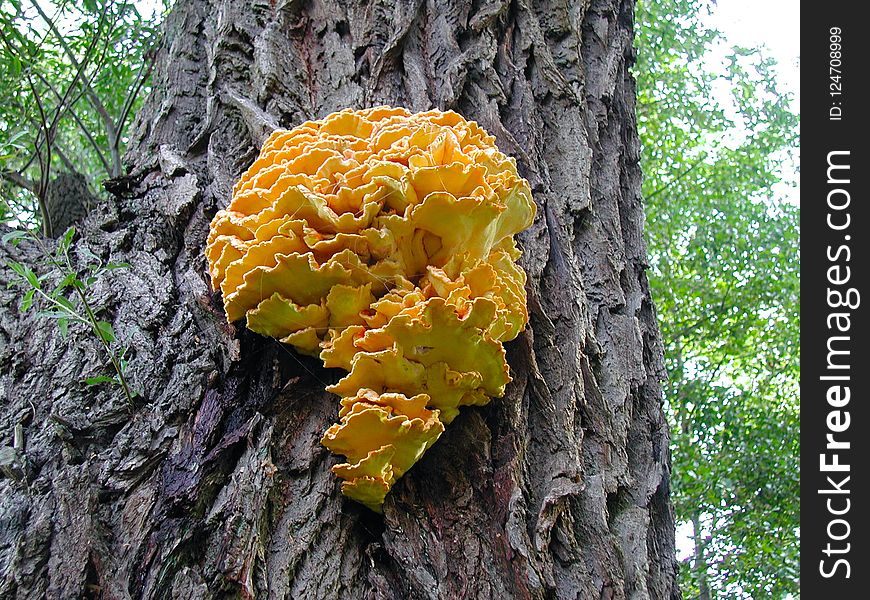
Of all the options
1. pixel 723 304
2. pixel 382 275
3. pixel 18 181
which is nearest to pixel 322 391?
pixel 382 275

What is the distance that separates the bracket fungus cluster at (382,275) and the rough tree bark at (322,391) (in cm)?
13

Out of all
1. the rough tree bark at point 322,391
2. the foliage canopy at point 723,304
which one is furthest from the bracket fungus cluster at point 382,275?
the foliage canopy at point 723,304

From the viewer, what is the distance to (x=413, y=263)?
1555 mm

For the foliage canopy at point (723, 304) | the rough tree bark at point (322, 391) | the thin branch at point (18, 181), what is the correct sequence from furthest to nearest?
the foliage canopy at point (723, 304) → the thin branch at point (18, 181) → the rough tree bark at point (322, 391)

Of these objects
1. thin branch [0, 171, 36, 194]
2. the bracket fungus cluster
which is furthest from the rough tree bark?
thin branch [0, 171, 36, 194]

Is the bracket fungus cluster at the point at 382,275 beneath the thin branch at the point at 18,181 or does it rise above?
beneath

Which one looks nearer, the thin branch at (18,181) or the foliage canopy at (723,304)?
the thin branch at (18,181)

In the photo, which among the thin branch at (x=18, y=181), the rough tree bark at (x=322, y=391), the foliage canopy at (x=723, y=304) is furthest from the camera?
the foliage canopy at (x=723, y=304)

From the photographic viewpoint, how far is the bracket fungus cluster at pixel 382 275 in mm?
1402

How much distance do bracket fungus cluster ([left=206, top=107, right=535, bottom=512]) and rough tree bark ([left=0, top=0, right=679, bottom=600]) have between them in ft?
0.43

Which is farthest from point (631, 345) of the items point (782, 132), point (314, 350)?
point (782, 132)

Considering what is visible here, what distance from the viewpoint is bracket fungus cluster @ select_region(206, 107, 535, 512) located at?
140cm

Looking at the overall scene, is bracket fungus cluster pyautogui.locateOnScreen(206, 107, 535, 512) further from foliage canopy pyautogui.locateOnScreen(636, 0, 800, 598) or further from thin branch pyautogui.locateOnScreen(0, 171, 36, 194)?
foliage canopy pyautogui.locateOnScreen(636, 0, 800, 598)

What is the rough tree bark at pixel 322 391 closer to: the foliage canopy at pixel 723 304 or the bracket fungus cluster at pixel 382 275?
the bracket fungus cluster at pixel 382 275
